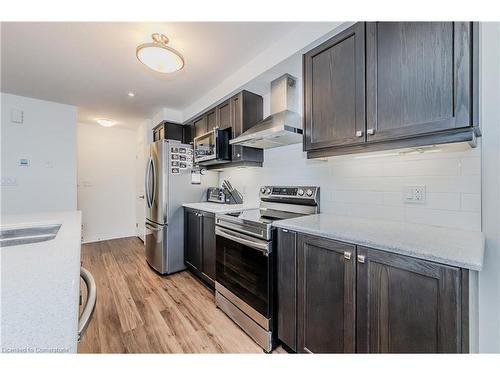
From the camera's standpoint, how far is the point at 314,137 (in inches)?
63.0

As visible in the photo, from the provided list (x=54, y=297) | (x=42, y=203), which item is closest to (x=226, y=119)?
(x=54, y=297)

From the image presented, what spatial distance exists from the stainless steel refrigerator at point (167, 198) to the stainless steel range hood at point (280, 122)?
1.13 m

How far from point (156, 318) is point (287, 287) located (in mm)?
1259

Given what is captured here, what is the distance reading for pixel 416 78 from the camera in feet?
3.67

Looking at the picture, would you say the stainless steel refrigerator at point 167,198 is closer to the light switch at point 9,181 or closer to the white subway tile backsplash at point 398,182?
the white subway tile backsplash at point 398,182

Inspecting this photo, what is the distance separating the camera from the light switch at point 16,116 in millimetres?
3021

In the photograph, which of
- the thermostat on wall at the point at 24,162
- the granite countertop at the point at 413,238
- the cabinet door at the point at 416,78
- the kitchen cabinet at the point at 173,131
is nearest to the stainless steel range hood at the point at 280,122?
the cabinet door at the point at 416,78

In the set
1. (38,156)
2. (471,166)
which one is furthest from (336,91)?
(38,156)

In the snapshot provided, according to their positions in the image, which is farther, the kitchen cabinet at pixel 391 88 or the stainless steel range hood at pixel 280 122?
the stainless steel range hood at pixel 280 122

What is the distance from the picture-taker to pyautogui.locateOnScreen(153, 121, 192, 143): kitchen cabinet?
353 centimetres

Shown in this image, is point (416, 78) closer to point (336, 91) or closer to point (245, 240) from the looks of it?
point (336, 91)

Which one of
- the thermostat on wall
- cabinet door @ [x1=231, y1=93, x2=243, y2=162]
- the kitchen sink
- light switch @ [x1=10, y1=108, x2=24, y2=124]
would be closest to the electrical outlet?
cabinet door @ [x1=231, y1=93, x2=243, y2=162]

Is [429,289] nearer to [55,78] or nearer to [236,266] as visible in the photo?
[236,266]
